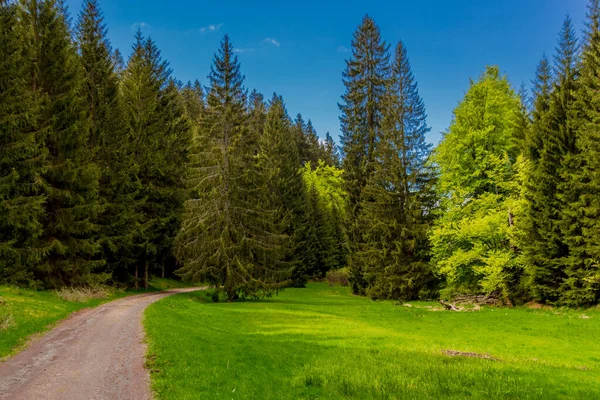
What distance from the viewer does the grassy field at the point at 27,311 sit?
12.3 m

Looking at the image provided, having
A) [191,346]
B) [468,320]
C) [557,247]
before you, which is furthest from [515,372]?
[557,247]

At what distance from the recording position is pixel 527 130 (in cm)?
2967

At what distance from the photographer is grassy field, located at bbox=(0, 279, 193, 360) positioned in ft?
40.4

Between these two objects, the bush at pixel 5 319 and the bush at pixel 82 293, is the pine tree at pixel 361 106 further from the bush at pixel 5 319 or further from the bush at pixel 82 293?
the bush at pixel 5 319

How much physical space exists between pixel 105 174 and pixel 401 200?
2793 centimetres

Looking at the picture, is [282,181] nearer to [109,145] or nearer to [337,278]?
[337,278]

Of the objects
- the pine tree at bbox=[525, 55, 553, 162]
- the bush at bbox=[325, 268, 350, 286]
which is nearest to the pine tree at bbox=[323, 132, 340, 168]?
the bush at bbox=[325, 268, 350, 286]

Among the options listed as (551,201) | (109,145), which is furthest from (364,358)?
(109,145)

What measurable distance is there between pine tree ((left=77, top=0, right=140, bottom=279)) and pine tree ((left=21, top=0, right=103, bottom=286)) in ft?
15.3

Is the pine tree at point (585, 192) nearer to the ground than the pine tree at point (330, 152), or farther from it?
nearer to the ground

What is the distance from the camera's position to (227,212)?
1139 inches

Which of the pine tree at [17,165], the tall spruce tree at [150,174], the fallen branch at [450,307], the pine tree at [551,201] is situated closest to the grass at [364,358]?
the pine tree at [551,201]

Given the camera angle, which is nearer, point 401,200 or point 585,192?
point 585,192

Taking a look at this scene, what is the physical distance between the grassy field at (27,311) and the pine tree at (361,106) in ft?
98.7
